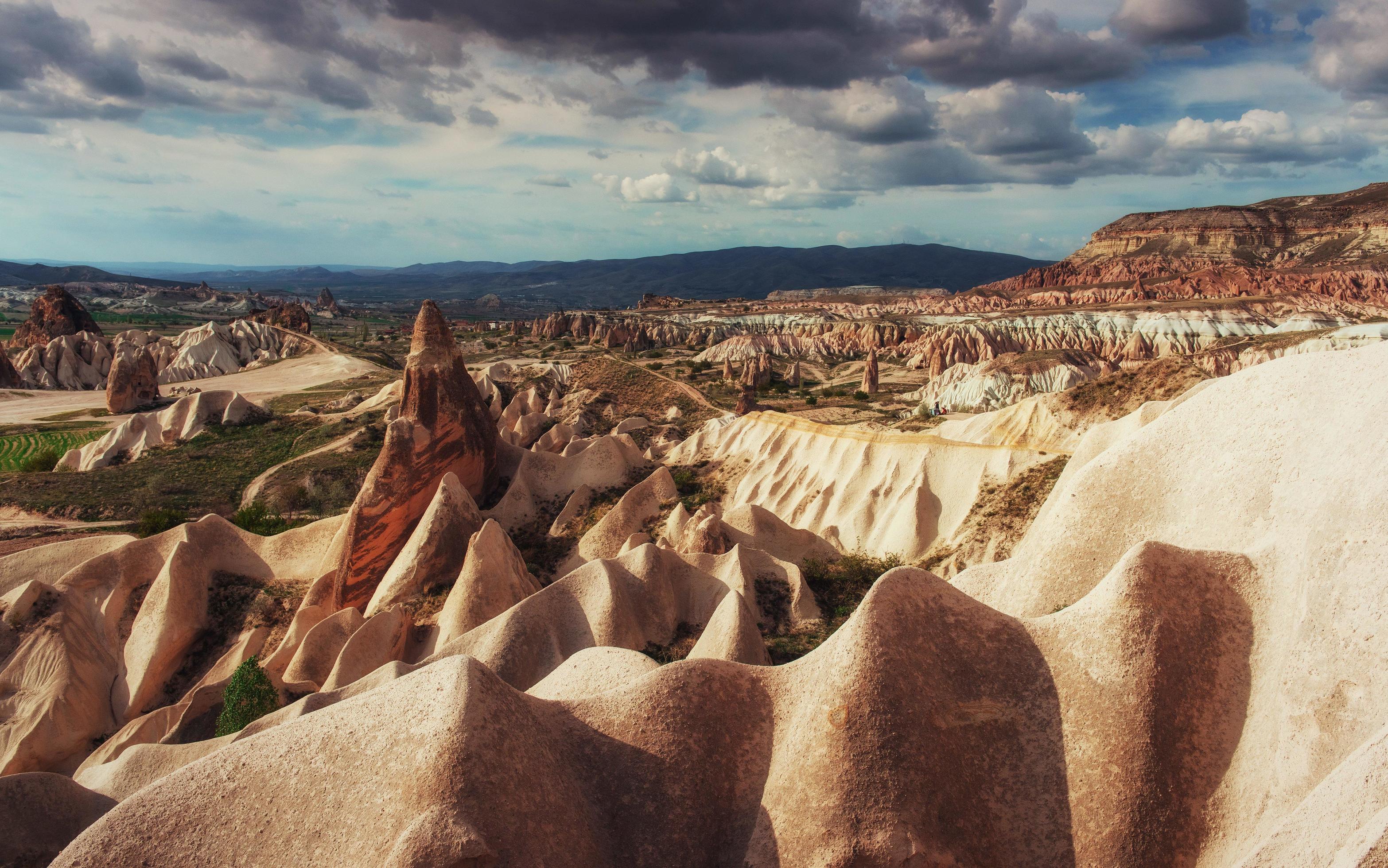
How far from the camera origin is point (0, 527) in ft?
113

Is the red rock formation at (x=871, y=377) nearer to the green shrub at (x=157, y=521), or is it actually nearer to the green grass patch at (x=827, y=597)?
the green grass patch at (x=827, y=597)

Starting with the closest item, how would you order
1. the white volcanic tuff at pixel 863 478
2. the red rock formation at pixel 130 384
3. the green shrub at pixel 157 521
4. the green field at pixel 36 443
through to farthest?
1. the white volcanic tuff at pixel 863 478
2. the green shrub at pixel 157 521
3. the green field at pixel 36 443
4. the red rock formation at pixel 130 384

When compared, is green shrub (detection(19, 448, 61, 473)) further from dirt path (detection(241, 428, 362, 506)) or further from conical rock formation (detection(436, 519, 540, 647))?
conical rock formation (detection(436, 519, 540, 647))

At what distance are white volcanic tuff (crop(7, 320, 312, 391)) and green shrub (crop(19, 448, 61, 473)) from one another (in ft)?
117

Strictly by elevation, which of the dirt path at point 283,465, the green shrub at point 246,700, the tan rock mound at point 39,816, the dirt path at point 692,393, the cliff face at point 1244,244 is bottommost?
the dirt path at point 283,465

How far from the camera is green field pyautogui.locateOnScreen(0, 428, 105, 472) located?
57188 mm

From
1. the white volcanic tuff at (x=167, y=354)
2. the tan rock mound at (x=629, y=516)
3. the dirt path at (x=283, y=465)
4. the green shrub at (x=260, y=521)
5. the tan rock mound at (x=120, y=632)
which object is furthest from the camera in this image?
the white volcanic tuff at (x=167, y=354)

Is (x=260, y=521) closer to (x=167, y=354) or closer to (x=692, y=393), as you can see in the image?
(x=692, y=393)

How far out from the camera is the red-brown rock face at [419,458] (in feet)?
86.3

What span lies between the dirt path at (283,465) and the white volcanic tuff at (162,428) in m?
14.2

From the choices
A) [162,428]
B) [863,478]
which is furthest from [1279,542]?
[162,428]

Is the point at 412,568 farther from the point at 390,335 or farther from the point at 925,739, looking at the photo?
the point at 390,335

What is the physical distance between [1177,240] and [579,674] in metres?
186

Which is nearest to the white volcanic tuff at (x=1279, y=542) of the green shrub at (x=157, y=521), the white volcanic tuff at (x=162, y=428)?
the green shrub at (x=157, y=521)
